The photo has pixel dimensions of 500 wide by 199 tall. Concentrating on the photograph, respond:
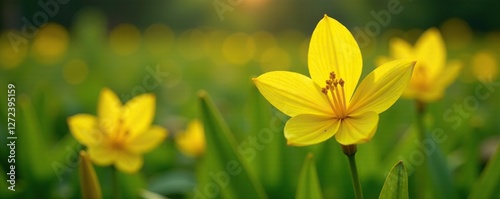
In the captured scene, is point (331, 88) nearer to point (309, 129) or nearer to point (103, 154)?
point (309, 129)

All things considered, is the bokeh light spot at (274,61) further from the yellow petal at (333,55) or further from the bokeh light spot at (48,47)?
the yellow petal at (333,55)

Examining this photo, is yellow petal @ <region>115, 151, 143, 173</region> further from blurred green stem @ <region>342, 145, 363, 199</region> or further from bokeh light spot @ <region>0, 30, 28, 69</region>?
bokeh light spot @ <region>0, 30, 28, 69</region>

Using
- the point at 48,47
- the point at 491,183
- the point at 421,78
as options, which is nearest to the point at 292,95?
the point at 491,183

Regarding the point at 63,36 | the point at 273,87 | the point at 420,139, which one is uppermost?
the point at 63,36

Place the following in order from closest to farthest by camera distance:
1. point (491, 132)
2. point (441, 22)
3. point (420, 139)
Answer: point (420, 139)
point (491, 132)
point (441, 22)

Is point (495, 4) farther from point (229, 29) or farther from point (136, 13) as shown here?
point (136, 13)

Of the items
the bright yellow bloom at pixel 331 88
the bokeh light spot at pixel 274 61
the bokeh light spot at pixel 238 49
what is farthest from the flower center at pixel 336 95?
the bokeh light spot at pixel 238 49

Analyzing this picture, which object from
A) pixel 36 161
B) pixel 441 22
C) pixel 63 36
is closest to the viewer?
pixel 36 161

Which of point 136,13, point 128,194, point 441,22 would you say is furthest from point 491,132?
point 136,13
